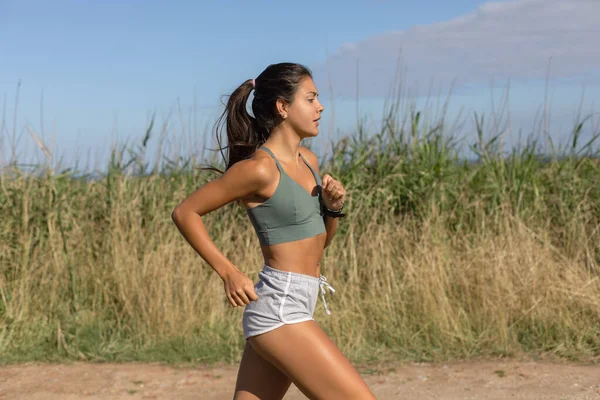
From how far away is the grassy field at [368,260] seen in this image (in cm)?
582

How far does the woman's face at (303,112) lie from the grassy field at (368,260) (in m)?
3.23

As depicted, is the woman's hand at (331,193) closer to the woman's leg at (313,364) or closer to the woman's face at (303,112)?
the woman's face at (303,112)

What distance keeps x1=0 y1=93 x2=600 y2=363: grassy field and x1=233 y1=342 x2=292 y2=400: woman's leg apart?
9.87 ft

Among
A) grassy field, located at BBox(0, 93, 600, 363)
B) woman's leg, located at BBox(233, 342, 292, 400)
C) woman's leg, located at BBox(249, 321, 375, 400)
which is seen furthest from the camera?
grassy field, located at BBox(0, 93, 600, 363)

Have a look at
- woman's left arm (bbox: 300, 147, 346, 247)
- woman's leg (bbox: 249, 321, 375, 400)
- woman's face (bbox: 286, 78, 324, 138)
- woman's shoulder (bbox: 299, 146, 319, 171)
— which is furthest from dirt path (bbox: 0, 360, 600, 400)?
woman's face (bbox: 286, 78, 324, 138)

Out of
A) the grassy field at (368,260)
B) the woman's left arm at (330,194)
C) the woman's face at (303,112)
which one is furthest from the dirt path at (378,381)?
the woman's face at (303,112)

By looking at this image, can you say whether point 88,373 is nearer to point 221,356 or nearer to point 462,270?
point 221,356

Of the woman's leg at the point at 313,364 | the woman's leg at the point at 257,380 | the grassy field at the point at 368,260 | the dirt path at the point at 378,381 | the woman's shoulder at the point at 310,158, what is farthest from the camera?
the grassy field at the point at 368,260

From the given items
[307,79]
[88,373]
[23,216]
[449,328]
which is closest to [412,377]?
[449,328]

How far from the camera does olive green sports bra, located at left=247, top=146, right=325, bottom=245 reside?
256cm

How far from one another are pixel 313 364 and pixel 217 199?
642 mm

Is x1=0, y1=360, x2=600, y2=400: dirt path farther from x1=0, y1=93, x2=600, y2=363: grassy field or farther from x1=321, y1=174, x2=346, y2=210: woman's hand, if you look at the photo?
x1=321, y1=174, x2=346, y2=210: woman's hand

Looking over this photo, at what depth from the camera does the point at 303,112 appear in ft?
8.91

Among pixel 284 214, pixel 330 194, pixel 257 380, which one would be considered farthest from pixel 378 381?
pixel 284 214
